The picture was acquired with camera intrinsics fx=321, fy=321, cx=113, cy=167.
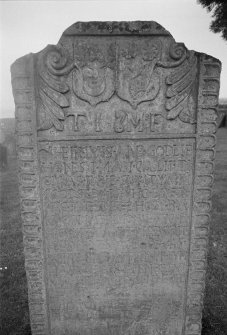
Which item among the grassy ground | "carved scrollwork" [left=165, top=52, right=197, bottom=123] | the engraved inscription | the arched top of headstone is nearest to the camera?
the arched top of headstone

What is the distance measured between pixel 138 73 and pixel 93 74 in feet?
1.16

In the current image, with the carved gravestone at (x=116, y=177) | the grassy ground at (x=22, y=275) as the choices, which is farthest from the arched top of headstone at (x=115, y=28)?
the grassy ground at (x=22, y=275)

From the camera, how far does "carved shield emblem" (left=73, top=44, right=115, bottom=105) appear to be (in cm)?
247

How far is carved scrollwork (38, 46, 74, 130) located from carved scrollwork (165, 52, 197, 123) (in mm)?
805

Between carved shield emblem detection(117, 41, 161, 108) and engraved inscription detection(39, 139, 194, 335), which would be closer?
carved shield emblem detection(117, 41, 161, 108)

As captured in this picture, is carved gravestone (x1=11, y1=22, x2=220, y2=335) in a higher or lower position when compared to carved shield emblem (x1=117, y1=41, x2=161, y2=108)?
lower

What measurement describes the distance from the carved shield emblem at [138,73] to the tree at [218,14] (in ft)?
44.6

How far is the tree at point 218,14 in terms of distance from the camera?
1417cm

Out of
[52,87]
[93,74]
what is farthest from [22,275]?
[93,74]

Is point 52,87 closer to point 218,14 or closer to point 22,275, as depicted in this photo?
point 22,275

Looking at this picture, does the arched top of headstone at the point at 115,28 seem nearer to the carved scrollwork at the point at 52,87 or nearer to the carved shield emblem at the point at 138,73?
the carved shield emblem at the point at 138,73

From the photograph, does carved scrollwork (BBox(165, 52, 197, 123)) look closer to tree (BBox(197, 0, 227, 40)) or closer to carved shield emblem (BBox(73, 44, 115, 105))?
carved shield emblem (BBox(73, 44, 115, 105))

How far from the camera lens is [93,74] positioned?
2514 mm

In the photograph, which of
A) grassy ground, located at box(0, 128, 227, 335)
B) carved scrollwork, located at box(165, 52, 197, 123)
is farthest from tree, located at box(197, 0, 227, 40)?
carved scrollwork, located at box(165, 52, 197, 123)
